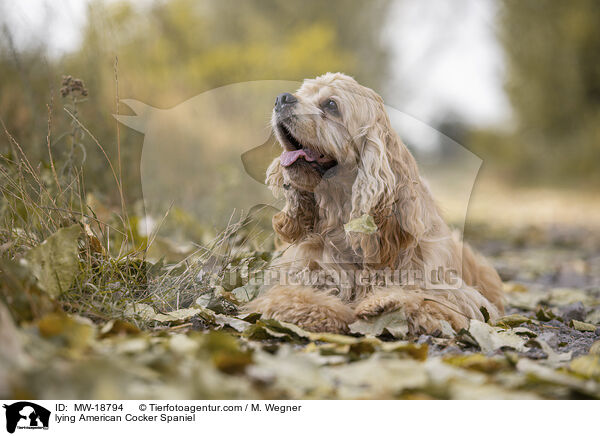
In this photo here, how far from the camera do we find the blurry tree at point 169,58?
5.06 m

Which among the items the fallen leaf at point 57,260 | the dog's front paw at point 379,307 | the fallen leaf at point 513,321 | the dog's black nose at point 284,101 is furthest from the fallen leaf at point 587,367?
the fallen leaf at point 57,260

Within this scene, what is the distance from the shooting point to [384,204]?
9.84 ft

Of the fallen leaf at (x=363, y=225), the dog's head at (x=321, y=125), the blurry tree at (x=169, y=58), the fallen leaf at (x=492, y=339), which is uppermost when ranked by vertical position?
the blurry tree at (x=169, y=58)

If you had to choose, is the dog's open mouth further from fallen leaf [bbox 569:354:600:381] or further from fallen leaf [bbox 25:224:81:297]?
fallen leaf [bbox 569:354:600:381]

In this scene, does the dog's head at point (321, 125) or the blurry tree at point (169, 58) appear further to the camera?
the blurry tree at point (169, 58)

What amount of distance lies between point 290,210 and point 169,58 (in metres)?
9.52

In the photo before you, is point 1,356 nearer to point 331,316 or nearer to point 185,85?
point 331,316

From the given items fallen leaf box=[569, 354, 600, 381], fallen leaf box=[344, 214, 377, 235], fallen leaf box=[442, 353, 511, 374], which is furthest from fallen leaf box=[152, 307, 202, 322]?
fallen leaf box=[569, 354, 600, 381]

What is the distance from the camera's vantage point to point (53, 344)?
1.85 m

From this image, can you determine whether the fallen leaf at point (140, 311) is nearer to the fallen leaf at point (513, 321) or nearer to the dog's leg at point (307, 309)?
the dog's leg at point (307, 309)

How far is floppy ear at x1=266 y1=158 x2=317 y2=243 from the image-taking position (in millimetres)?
3145

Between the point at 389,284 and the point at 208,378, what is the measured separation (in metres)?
1.52
